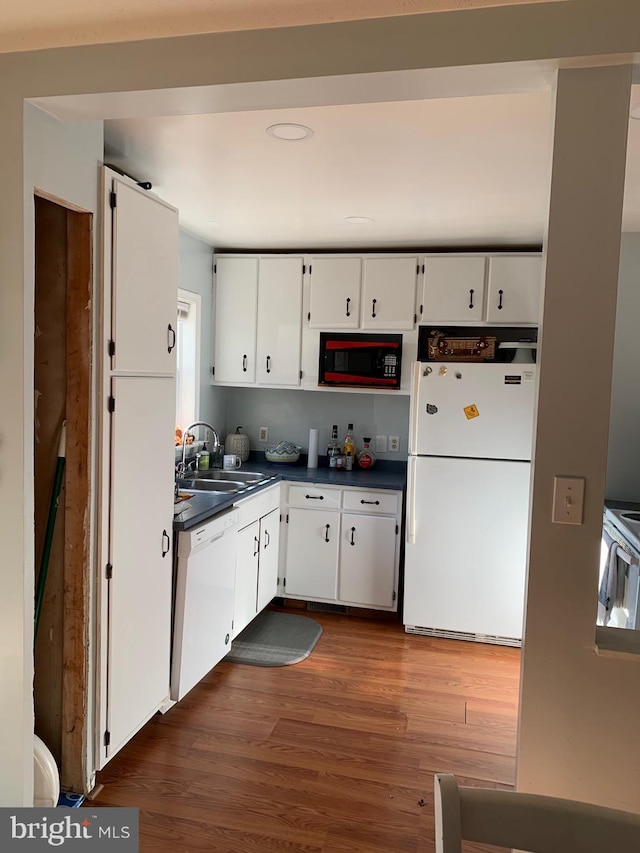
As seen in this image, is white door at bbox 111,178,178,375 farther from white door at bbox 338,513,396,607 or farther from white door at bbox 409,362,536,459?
white door at bbox 338,513,396,607

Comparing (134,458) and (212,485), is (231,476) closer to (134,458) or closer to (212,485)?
(212,485)

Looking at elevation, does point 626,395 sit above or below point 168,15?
below

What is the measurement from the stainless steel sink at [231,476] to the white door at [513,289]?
1.75m

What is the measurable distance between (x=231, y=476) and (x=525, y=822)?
305cm

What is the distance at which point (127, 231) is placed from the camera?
213 centimetres

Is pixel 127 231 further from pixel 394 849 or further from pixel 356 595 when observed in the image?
A: pixel 356 595

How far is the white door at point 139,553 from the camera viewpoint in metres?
2.15

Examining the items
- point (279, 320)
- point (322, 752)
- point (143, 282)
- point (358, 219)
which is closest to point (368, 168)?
point (358, 219)

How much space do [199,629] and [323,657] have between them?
851 millimetres

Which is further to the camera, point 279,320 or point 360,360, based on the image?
point 279,320

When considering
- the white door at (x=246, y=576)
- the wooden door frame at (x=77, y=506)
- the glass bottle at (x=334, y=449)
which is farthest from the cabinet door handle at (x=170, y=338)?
the glass bottle at (x=334, y=449)

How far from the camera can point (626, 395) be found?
3.59 meters

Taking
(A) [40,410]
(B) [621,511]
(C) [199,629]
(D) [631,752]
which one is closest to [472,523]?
(B) [621,511]

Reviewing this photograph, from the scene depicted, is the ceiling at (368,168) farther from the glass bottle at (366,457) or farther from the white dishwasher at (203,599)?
the white dishwasher at (203,599)
